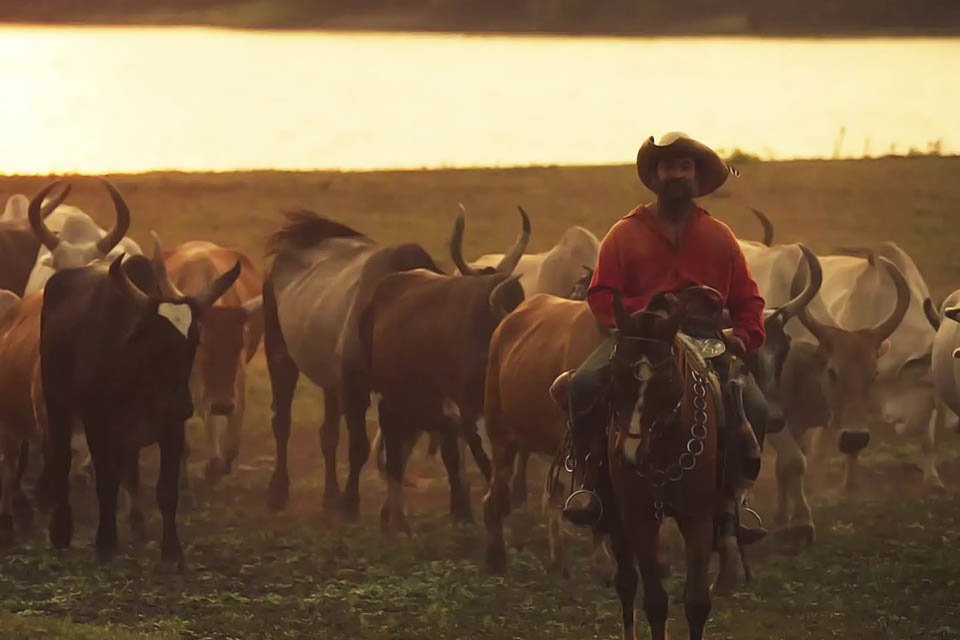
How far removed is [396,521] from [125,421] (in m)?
1.70

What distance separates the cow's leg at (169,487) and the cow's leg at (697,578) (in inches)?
144

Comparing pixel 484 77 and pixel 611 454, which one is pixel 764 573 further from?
pixel 484 77

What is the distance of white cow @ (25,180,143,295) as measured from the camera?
13.3m

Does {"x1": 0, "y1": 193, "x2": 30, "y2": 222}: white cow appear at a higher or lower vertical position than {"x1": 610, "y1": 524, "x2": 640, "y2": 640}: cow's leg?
higher

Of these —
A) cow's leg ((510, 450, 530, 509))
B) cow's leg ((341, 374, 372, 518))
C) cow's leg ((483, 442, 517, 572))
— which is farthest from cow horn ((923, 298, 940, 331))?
cow's leg ((483, 442, 517, 572))

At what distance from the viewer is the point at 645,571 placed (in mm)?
7805

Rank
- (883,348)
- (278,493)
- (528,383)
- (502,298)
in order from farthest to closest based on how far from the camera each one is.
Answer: (278,493) < (883,348) < (502,298) < (528,383)

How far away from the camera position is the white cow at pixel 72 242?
43.7 ft

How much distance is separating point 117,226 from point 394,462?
2.64m

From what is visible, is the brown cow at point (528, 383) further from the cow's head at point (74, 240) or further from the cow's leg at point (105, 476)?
the cow's head at point (74, 240)

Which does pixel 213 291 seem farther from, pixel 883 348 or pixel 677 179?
pixel 883 348

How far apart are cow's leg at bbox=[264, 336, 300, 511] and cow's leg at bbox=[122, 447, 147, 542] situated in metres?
1.37

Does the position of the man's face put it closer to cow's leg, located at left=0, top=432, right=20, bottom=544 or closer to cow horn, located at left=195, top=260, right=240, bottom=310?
cow horn, located at left=195, top=260, right=240, bottom=310

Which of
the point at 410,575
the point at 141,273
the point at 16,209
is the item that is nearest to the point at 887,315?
the point at 410,575
